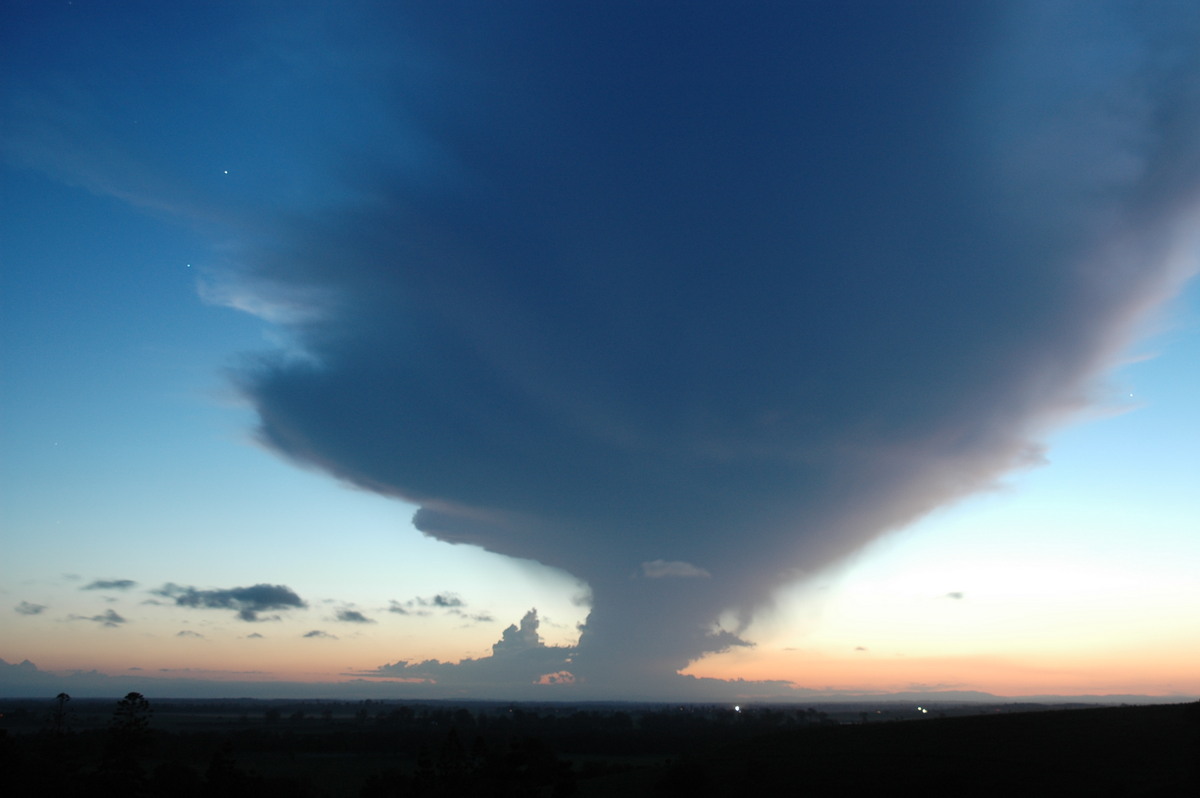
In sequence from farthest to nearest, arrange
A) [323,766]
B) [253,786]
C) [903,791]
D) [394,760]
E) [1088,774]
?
[394,760] < [323,766] < [253,786] < [903,791] < [1088,774]

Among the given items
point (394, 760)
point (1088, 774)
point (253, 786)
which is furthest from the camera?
point (394, 760)

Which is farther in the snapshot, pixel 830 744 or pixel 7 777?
pixel 830 744

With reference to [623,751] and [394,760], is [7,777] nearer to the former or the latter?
[394,760]

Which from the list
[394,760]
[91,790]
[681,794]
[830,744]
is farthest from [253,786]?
[394,760]

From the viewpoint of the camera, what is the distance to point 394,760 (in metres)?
184

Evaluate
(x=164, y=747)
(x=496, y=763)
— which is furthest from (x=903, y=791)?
(x=164, y=747)

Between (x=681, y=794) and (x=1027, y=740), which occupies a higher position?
(x=1027, y=740)

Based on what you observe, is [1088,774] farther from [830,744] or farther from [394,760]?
[394,760]

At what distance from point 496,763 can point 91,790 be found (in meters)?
47.5

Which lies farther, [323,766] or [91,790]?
[323,766]

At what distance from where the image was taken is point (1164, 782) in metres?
63.9

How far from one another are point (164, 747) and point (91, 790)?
5835 inches

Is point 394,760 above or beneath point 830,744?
beneath

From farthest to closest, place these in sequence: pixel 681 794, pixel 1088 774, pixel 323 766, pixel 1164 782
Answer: pixel 323 766
pixel 681 794
pixel 1088 774
pixel 1164 782
